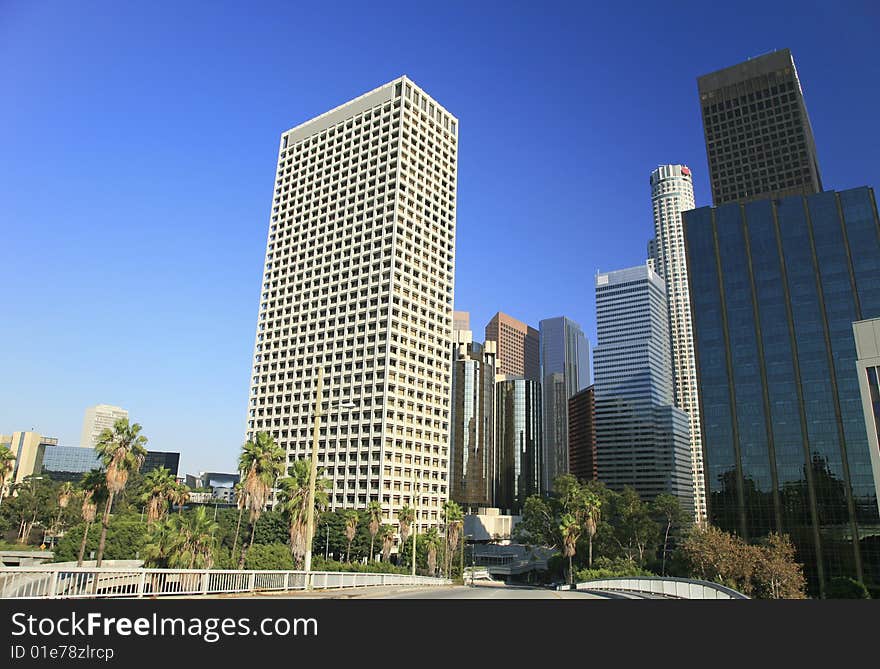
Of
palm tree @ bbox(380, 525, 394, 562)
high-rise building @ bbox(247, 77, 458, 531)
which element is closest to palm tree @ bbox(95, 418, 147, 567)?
palm tree @ bbox(380, 525, 394, 562)

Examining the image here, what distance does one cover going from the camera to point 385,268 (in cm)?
12675

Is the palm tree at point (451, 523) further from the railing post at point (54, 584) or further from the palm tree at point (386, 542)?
the railing post at point (54, 584)

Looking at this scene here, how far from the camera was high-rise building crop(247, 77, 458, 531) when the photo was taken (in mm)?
117812

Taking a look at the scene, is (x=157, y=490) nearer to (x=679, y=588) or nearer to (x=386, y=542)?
(x=386, y=542)

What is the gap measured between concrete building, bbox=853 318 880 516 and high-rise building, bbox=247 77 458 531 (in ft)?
273

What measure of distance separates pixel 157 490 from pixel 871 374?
5924cm

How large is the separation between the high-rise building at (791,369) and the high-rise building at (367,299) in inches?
2215

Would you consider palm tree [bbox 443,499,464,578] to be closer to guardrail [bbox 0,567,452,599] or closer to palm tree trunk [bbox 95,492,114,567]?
palm tree trunk [bbox 95,492,114,567]

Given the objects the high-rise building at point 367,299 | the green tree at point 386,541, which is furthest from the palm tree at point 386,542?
the high-rise building at point 367,299

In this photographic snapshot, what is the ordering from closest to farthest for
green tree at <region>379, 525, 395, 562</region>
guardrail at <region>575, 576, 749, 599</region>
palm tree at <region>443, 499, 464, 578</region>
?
1. guardrail at <region>575, 576, 749, 599</region>
2. palm tree at <region>443, 499, 464, 578</region>
3. green tree at <region>379, 525, 395, 562</region>

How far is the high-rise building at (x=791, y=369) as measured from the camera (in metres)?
103

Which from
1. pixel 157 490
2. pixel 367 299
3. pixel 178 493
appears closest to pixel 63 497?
pixel 178 493
